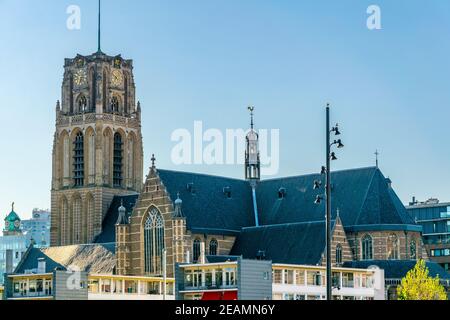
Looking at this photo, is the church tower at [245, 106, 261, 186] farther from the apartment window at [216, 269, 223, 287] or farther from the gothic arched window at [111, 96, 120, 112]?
the apartment window at [216, 269, 223, 287]

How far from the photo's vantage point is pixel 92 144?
138 metres

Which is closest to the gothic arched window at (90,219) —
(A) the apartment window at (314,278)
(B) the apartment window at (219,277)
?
(A) the apartment window at (314,278)

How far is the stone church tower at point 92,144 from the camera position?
445ft

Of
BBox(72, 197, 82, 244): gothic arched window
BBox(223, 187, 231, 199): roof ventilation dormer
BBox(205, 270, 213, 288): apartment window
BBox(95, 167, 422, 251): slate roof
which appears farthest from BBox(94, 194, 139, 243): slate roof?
BBox(205, 270, 213, 288): apartment window

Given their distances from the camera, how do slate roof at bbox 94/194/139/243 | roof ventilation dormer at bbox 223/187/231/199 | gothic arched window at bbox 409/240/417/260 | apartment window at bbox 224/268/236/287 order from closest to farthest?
apartment window at bbox 224/268/236/287, gothic arched window at bbox 409/240/417/260, roof ventilation dormer at bbox 223/187/231/199, slate roof at bbox 94/194/139/243

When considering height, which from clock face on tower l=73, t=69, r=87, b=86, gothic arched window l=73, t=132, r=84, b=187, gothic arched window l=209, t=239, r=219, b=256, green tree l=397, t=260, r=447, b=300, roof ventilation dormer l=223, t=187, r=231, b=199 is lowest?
green tree l=397, t=260, r=447, b=300

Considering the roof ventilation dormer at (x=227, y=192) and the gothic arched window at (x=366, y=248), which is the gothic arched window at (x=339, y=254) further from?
the roof ventilation dormer at (x=227, y=192)

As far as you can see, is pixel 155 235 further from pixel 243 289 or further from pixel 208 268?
pixel 243 289

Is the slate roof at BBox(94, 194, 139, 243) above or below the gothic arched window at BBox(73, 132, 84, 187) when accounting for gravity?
below

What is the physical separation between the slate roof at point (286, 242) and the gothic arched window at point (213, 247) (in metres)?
1.97

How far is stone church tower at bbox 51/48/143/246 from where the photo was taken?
136 meters

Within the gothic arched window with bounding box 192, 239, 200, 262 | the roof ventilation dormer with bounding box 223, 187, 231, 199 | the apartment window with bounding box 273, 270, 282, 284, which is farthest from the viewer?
the roof ventilation dormer with bounding box 223, 187, 231, 199

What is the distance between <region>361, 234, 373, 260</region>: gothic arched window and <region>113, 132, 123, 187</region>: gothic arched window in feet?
130

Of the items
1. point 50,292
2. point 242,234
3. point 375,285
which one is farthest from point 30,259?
point 375,285
